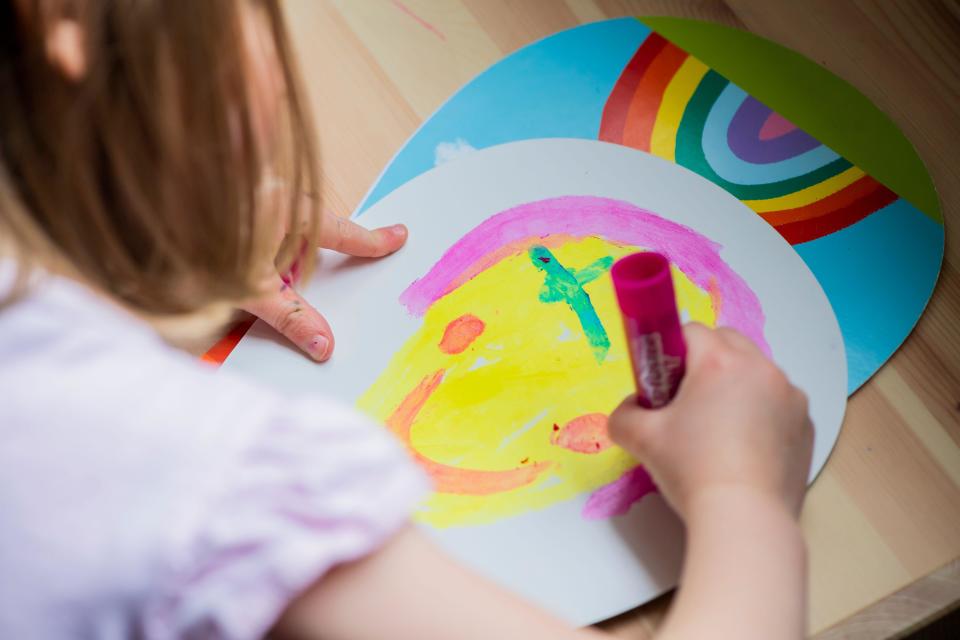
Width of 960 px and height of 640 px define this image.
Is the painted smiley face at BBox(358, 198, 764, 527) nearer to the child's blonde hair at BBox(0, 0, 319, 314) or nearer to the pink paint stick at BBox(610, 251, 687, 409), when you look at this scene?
the pink paint stick at BBox(610, 251, 687, 409)

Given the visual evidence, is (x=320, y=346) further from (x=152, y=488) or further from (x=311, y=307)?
(x=152, y=488)

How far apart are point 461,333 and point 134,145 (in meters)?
0.33

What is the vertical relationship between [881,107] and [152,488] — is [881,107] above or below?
above

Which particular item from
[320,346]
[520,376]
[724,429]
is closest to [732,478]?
[724,429]

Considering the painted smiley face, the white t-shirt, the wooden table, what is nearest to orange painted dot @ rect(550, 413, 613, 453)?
the painted smiley face

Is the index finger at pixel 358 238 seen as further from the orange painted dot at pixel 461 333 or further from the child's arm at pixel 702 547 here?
the child's arm at pixel 702 547

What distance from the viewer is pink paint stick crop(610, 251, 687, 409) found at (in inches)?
21.2

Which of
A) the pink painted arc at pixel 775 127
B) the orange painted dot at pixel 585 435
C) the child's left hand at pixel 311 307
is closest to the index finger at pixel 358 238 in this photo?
the child's left hand at pixel 311 307

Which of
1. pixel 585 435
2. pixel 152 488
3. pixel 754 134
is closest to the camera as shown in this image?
pixel 152 488

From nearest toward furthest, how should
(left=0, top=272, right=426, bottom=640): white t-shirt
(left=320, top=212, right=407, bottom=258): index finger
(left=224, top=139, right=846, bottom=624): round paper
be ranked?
(left=0, top=272, right=426, bottom=640): white t-shirt, (left=224, top=139, right=846, bottom=624): round paper, (left=320, top=212, right=407, bottom=258): index finger

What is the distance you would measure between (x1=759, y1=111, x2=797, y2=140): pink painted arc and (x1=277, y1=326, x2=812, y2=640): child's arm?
0.24 metres

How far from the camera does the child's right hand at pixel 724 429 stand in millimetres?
558

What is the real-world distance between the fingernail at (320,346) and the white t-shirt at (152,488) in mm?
287

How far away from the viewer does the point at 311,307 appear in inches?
28.8
